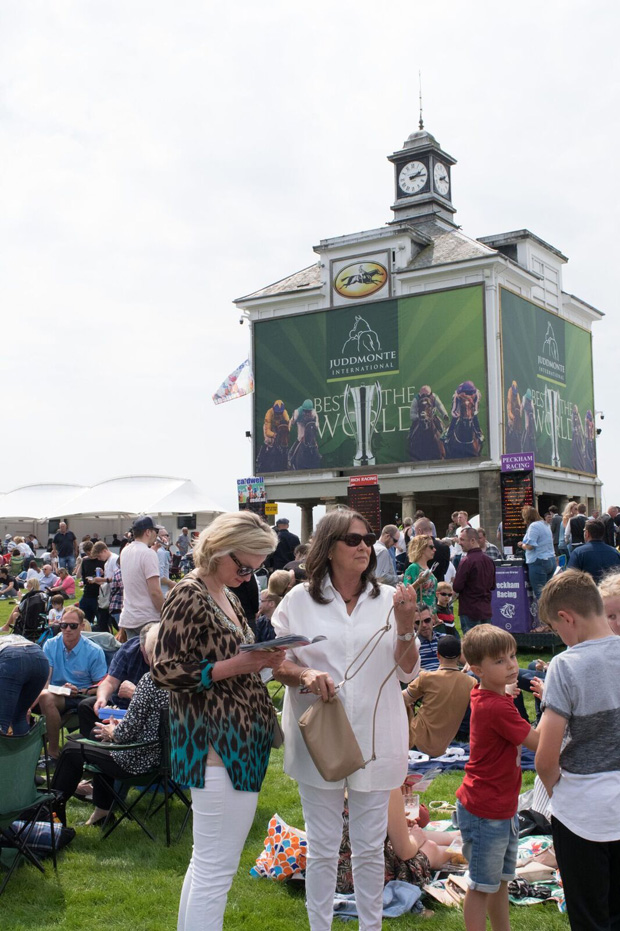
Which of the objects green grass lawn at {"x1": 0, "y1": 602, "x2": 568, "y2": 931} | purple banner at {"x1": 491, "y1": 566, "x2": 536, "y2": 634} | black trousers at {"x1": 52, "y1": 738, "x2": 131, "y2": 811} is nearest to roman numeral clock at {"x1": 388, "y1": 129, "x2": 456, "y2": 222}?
purple banner at {"x1": 491, "y1": 566, "x2": 536, "y2": 634}

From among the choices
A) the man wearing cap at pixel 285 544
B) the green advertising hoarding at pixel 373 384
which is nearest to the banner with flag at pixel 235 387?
the green advertising hoarding at pixel 373 384

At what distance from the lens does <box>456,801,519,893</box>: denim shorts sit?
3.77m

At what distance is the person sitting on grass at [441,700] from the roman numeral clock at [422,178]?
34.2 m

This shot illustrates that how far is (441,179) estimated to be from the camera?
40031mm

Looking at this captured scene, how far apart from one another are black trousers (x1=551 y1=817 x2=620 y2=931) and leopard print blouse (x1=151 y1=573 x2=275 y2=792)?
3.76 feet

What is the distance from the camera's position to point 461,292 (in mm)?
32562

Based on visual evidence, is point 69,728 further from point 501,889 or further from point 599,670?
point 599,670

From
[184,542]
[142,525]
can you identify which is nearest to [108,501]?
[184,542]

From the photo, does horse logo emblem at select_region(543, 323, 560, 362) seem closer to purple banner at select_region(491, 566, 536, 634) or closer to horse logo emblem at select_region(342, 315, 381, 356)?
horse logo emblem at select_region(342, 315, 381, 356)

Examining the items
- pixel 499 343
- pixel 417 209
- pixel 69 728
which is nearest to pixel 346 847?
pixel 69 728

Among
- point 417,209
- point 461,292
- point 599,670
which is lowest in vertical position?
point 599,670

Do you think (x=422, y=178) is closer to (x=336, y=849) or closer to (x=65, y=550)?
(x=65, y=550)

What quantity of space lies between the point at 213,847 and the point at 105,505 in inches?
1283

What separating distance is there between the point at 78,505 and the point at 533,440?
1795 cm
